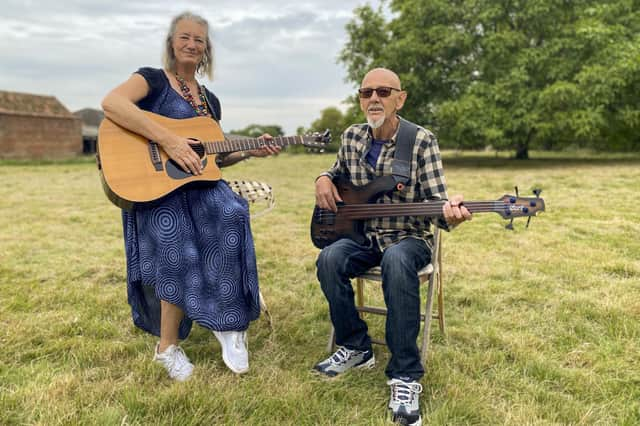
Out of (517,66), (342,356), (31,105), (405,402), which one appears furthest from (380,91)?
(31,105)

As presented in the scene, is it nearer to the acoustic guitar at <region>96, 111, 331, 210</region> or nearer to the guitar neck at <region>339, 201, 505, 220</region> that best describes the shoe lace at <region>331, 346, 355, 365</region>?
Answer: the guitar neck at <region>339, 201, 505, 220</region>

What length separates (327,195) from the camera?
3.06 meters

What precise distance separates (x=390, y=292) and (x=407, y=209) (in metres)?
0.48

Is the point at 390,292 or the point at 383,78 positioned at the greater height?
the point at 383,78

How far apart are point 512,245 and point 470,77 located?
15413 millimetres

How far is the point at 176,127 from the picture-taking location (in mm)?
3039

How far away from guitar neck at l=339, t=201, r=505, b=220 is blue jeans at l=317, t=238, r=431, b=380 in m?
0.20

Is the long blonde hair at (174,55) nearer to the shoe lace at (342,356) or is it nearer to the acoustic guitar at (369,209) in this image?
the acoustic guitar at (369,209)

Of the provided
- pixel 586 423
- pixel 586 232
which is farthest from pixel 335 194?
pixel 586 232

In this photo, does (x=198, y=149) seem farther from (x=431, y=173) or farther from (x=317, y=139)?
(x=431, y=173)

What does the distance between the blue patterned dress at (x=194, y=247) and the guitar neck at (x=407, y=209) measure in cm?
67

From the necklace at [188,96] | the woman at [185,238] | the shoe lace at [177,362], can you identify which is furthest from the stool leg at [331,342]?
the necklace at [188,96]

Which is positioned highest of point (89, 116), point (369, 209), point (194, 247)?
point (89, 116)

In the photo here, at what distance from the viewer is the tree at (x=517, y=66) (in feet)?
55.9
